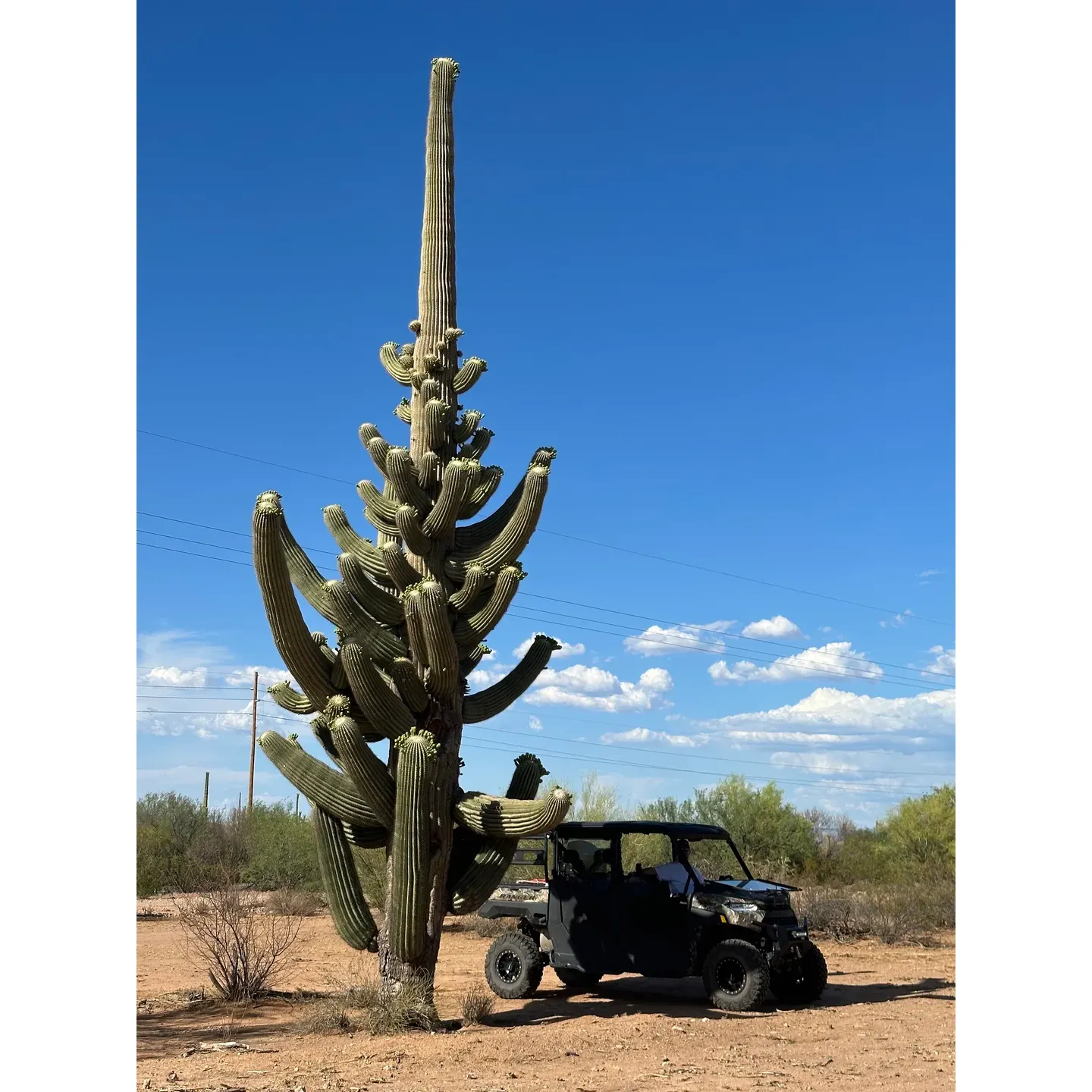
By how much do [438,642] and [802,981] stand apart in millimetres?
5714

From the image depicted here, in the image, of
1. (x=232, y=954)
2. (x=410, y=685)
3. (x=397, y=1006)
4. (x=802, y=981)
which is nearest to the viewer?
(x=397, y=1006)

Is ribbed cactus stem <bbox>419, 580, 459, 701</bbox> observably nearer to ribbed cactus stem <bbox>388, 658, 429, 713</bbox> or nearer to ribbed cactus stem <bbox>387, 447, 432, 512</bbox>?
ribbed cactus stem <bbox>388, 658, 429, 713</bbox>

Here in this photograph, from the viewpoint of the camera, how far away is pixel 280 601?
10.8m

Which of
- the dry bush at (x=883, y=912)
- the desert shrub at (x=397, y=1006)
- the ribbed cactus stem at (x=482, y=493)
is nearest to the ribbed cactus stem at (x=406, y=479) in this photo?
the ribbed cactus stem at (x=482, y=493)

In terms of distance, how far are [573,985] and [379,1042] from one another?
4.15 meters

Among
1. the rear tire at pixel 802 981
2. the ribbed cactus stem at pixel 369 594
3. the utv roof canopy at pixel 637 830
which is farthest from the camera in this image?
the utv roof canopy at pixel 637 830

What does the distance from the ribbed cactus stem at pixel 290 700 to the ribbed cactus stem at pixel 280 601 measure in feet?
1.76

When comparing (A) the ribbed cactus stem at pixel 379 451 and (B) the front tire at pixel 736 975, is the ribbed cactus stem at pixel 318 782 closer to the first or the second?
(A) the ribbed cactus stem at pixel 379 451

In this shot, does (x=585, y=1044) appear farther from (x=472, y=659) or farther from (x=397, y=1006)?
(x=472, y=659)

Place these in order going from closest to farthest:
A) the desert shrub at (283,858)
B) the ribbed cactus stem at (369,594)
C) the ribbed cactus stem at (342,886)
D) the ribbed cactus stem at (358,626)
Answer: the ribbed cactus stem at (358,626) → the ribbed cactus stem at (342,886) → the ribbed cactus stem at (369,594) → the desert shrub at (283,858)

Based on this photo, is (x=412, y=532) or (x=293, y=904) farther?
(x=293, y=904)

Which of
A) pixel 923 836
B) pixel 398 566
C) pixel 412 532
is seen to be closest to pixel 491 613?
pixel 398 566

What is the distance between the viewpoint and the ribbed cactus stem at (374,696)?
36.6 feet

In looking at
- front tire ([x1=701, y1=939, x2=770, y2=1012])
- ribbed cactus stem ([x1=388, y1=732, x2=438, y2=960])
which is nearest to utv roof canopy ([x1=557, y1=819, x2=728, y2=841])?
front tire ([x1=701, y1=939, x2=770, y2=1012])
